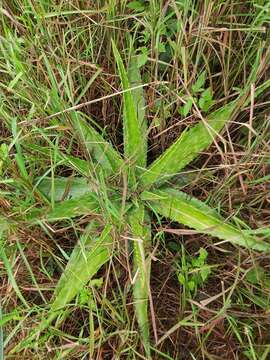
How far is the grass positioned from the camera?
1023mm

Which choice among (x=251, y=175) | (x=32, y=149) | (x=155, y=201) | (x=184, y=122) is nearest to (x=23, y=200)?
(x=32, y=149)

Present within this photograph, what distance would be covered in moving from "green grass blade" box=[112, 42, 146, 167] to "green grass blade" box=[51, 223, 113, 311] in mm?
168

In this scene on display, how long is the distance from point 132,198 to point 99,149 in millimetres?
129

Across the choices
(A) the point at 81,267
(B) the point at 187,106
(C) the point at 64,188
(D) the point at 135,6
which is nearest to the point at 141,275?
(A) the point at 81,267

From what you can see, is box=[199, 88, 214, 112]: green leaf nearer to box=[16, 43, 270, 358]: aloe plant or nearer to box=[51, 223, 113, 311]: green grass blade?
box=[16, 43, 270, 358]: aloe plant

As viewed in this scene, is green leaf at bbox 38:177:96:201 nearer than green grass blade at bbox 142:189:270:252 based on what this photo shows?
No

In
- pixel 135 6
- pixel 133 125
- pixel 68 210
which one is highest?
pixel 135 6

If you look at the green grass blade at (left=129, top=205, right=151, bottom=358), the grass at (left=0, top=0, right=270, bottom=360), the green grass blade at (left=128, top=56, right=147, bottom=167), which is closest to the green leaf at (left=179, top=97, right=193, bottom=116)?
the grass at (left=0, top=0, right=270, bottom=360)

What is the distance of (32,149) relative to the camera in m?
1.09

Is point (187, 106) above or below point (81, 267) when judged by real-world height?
above

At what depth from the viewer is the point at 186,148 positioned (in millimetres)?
1052

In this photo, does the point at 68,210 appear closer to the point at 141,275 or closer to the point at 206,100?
the point at 141,275

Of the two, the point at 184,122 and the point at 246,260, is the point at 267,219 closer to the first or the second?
the point at 246,260

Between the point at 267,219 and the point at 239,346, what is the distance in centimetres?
28
